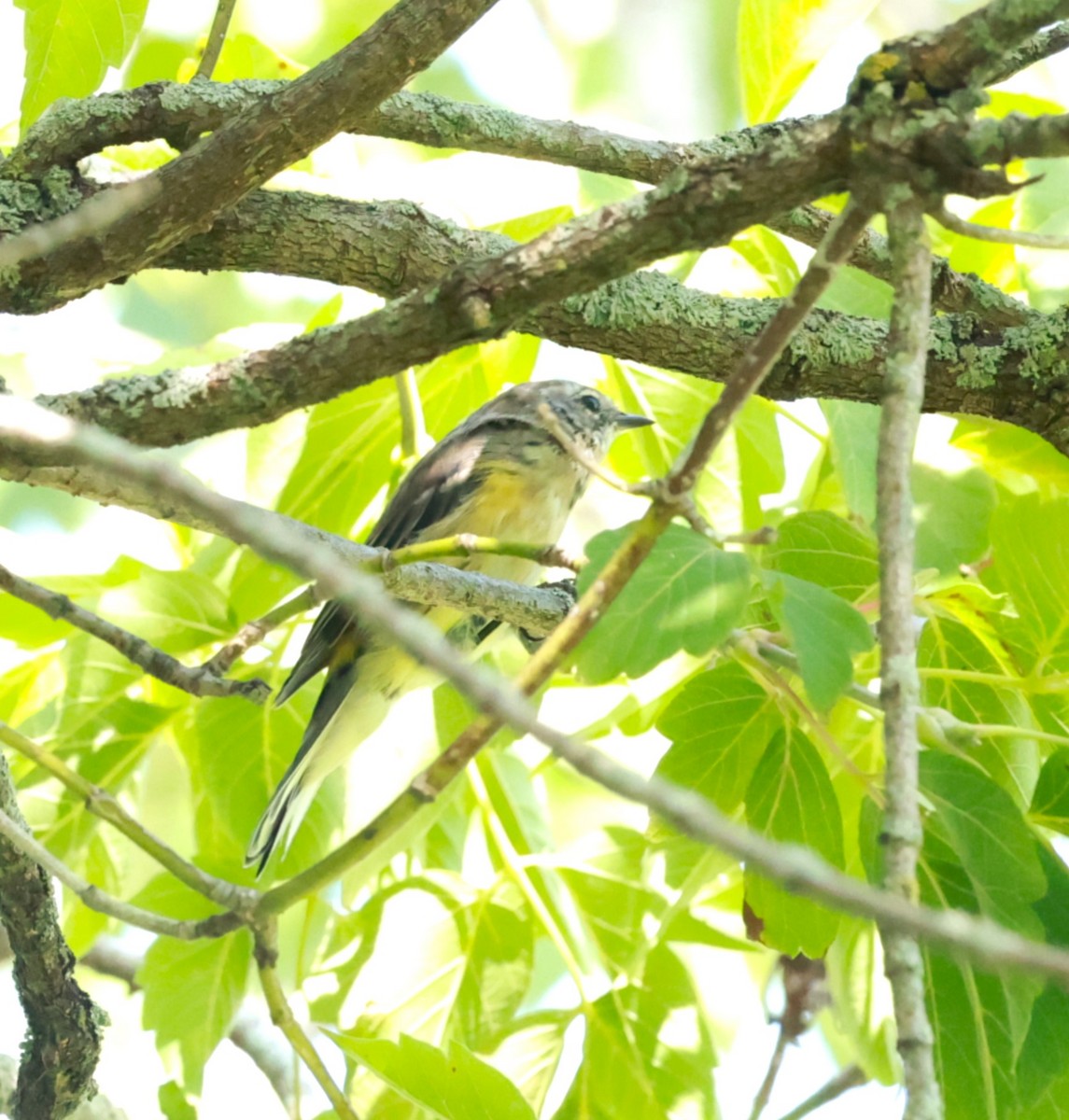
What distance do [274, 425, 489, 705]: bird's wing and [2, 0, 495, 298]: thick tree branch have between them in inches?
53.9

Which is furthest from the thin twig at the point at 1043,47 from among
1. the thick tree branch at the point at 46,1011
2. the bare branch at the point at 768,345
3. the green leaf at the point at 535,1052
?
the thick tree branch at the point at 46,1011

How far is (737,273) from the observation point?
8.87ft

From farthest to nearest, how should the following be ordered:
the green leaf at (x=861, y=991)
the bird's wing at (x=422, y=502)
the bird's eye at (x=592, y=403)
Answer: the bird's eye at (x=592, y=403) → the bird's wing at (x=422, y=502) → the green leaf at (x=861, y=991)

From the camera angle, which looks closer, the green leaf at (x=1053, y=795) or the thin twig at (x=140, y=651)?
the green leaf at (x=1053, y=795)

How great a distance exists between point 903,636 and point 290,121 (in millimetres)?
1098

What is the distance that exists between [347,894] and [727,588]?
4.73ft

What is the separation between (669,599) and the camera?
4.67 ft

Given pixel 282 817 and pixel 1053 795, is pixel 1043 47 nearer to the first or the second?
pixel 1053 795

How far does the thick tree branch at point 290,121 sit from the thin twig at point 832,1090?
185cm

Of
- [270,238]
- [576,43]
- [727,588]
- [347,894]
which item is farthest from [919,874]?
[576,43]

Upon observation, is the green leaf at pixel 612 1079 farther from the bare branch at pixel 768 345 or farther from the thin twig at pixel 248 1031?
the bare branch at pixel 768 345

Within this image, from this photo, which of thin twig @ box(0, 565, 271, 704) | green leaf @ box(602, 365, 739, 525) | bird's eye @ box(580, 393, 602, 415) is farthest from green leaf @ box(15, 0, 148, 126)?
bird's eye @ box(580, 393, 602, 415)

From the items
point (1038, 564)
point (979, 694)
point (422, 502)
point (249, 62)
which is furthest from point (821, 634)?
point (422, 502)

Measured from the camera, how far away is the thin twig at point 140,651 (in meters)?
2.15
